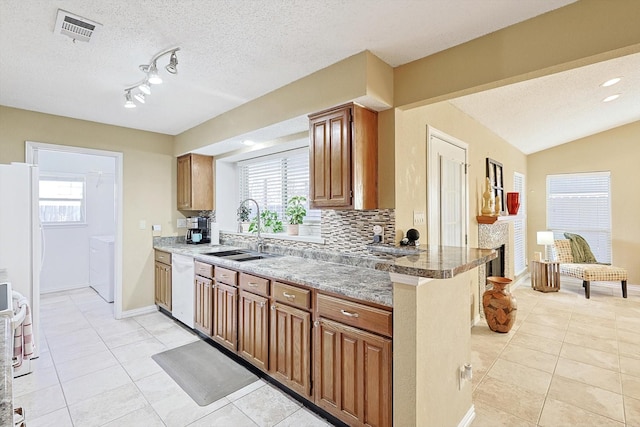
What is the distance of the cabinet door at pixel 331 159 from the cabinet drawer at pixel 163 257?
7.90 ft

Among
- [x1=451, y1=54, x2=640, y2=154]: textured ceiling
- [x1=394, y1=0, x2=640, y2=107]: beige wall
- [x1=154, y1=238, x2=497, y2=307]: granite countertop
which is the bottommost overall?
[x1=154, y1=238, x2=497, y2=307]: granite countertop

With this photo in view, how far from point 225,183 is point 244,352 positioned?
257 centimetres

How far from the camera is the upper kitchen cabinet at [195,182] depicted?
13.8ft

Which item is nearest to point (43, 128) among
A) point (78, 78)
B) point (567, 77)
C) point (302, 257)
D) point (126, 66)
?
point (78, 78)

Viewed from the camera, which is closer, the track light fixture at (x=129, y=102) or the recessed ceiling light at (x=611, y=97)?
the track light fixture at (x=129, y=102)

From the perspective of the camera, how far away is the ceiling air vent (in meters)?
1.77

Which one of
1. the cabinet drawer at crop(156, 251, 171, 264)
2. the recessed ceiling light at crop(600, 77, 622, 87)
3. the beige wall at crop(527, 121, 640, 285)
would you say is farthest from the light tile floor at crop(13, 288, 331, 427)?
the beige wall at crop(527, 121, 640, 285)

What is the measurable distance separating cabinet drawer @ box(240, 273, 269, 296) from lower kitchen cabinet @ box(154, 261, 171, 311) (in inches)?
69.2

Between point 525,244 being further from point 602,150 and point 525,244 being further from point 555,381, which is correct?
point 555,381

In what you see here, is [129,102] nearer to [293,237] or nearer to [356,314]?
[293,237]

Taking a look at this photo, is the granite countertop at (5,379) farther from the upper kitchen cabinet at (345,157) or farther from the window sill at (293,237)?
the window sill at (293,237)

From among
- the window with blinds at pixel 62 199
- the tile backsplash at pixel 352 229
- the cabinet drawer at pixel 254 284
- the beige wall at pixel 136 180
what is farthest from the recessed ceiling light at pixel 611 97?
the window with blinds at pixel 62 199

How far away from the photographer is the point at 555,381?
254cm

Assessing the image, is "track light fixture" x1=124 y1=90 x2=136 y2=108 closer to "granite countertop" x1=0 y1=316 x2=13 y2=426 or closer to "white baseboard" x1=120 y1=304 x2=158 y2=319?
"granite countertop" x1=0 y1=316 x2=13 y2=426
